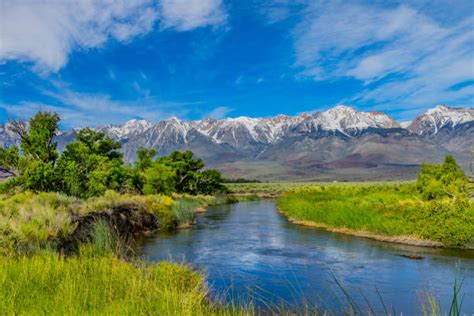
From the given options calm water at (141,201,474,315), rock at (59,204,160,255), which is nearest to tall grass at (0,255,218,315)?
calm water at (141,201,474,315)

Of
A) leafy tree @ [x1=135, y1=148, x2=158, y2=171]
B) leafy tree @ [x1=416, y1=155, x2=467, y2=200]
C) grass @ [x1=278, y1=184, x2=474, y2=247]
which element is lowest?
grass @ [x1=278, y1=184, x2=474, y2=247]

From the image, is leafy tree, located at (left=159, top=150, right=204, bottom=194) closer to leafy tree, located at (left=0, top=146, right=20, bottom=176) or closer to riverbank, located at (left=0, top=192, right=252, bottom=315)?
leafy tree, located at (left=0, top=146, right=20, bottom=176)

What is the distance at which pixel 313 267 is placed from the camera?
19.8 meters

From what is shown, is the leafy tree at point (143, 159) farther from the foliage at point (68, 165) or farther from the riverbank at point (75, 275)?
the riverbank at point (75, 275)

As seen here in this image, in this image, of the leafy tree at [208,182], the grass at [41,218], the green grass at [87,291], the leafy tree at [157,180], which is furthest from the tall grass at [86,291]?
the leafy tree at [208,182]

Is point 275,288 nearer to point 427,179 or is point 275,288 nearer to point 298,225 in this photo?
point 298,225

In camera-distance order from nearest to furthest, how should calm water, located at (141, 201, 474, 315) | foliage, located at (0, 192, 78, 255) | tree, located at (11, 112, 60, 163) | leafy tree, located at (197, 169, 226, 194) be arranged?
foliage, located at (0, 192, 78, 255) < calm water, located at (141, 201, 474, 315) < tree, located at (11, 112, 60, 163) < leafy tree, located at (197, 169, 226, 194)

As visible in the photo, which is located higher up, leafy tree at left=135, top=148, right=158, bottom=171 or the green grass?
leafy tree at left=135, top=148, right=158, bottom=171

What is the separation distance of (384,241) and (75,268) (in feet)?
72.2

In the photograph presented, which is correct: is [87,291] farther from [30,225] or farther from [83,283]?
[30,225]

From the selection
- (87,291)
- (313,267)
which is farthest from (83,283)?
(313,267)

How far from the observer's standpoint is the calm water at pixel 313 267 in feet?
48.1

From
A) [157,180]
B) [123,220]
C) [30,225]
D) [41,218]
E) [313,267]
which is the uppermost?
[157,180]

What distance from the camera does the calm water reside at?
14.7 metres
